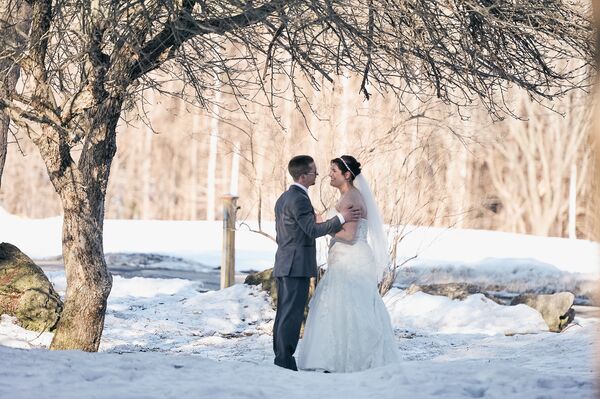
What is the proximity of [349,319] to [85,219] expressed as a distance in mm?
2587

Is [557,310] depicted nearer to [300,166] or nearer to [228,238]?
[228,238]

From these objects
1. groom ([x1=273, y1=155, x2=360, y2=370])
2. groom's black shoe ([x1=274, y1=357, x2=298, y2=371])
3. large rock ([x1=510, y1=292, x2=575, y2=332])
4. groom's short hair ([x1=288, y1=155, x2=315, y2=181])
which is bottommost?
groom's black shoe ([x1=274, y1=357, x2=298, y2=371])

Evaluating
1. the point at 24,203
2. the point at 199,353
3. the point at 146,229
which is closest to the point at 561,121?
the point at 146,229

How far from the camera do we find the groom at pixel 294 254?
340 inches

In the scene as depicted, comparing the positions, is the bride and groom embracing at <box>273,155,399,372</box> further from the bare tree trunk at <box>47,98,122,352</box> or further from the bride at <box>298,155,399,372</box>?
the bare tree trunk at <box>47,98,122,352</box>

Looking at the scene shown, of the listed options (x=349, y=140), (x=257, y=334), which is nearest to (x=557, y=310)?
(x=349, y=140)

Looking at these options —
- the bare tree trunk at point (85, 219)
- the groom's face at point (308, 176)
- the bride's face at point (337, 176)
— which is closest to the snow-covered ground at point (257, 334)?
the bare tree trunk at point (85, 219)

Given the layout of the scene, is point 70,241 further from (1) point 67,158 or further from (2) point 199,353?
(2) point 199,353

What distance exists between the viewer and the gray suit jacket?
28.3 ft

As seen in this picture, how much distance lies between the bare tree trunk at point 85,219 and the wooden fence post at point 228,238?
195 inches

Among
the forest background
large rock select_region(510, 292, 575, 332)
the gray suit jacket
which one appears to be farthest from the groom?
large rock select_region(510, 292, 575, 332)

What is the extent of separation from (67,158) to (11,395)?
3.19 meters

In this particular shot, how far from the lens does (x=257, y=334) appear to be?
12422 mm

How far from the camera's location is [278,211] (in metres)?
8.84
